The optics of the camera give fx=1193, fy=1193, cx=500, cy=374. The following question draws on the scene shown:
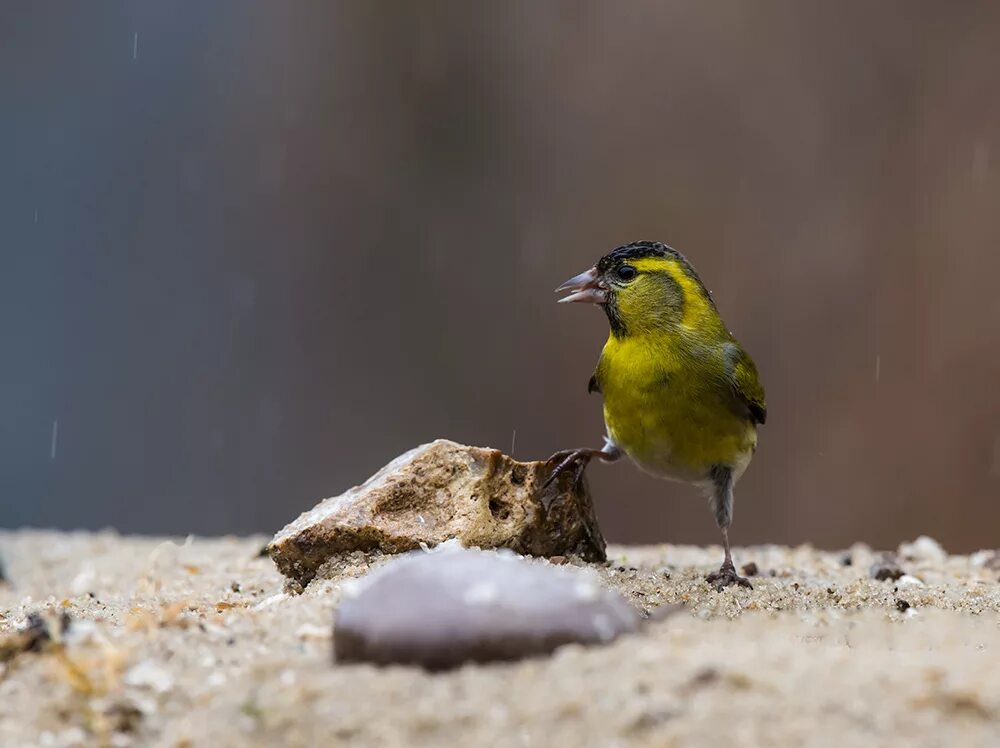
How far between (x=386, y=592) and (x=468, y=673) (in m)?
0.30

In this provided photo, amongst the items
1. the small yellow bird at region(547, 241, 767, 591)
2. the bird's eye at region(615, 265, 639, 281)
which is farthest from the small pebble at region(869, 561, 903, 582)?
the bird's eye at region(615, 265, 639, 281)

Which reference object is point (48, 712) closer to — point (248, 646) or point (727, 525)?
point (248, 646)

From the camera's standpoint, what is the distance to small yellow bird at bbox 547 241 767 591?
5176 millimetres

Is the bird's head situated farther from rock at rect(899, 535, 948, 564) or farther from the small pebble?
rock at rect(899, 535, 948, 564)

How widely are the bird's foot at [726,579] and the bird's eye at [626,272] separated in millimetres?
1358

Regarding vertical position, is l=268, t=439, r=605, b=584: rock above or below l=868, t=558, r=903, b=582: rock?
above

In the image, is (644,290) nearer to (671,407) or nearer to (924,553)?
(671,407)

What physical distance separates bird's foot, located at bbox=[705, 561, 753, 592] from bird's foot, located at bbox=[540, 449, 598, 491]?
2.34 ft

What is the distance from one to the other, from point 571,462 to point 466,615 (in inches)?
96.3

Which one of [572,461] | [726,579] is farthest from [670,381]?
[726,579]

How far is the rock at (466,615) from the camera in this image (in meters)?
2.54

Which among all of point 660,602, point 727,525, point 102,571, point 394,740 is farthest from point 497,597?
point 102,571

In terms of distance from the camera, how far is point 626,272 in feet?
18.0

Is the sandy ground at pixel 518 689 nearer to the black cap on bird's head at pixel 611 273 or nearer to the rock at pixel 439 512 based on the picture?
the rock at pixel 439 512
